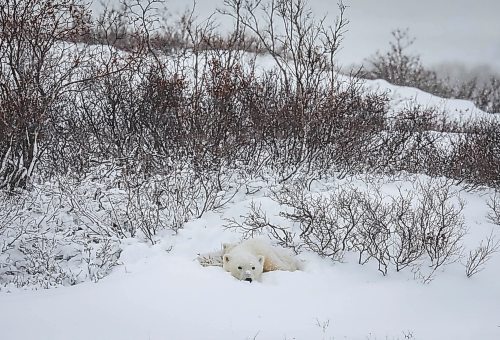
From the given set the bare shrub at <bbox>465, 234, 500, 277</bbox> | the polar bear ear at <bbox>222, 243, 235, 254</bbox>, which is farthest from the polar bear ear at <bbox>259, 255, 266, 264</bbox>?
the bare shrub at <bbox>465, 234, 500, 277</bbox>

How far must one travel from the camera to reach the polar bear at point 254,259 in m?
4.77

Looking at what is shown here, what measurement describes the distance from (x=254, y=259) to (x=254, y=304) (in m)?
0.71

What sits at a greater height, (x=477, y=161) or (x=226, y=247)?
(x=477, y=161)

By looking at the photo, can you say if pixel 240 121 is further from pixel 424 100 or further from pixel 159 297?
pixel 424 100

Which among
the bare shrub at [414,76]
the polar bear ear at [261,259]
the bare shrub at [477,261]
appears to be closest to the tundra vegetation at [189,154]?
the bare shrub at [477,261]

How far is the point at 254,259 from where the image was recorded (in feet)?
16.1

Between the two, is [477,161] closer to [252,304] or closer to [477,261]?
[477,261]

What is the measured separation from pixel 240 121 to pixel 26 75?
160 inches

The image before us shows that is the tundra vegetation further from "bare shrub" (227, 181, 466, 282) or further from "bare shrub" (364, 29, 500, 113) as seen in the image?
"bare shrub" (364, 29, 500, 113)

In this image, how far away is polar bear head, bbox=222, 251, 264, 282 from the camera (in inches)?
186

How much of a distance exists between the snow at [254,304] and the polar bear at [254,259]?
12cm

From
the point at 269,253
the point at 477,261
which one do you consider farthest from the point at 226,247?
the point at 477,261

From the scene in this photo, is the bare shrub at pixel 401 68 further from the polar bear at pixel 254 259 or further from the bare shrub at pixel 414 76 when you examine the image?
the polar bear at pixel 254 259

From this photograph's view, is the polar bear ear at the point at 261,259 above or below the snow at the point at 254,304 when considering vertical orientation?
above
